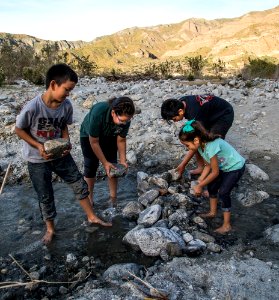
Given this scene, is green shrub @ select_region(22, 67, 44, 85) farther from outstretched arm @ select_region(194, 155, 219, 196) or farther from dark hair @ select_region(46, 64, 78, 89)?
outstretched arm @ select_region(194, 155, 219, 196)

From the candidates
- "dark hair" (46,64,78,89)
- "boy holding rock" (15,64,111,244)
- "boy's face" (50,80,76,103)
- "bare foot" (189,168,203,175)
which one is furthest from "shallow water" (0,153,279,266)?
"dark hair" (46,64,78,89)

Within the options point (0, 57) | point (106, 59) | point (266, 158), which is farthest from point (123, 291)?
point (106, 59)

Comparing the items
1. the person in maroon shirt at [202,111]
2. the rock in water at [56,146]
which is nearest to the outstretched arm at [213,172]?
the person in maroon shirt at [202,111]

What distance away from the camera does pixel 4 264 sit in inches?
139

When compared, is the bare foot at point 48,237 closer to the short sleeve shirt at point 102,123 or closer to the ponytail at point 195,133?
the short sleeve shirt at point 102,123

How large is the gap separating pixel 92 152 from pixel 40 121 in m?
1.05

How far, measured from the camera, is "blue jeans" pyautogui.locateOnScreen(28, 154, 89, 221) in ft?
11.9

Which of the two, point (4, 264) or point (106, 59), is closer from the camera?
point (4, 264)

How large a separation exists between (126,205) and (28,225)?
4.02ft

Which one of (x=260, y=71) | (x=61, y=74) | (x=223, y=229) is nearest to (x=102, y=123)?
(x=61, y=74)

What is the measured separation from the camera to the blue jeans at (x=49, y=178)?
11.9ft

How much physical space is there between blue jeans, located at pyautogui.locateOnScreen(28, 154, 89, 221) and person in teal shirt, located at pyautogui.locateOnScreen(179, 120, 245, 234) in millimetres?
1199

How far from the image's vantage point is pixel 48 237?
12.8 feet

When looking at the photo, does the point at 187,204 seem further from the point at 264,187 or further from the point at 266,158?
the point at 266,158
